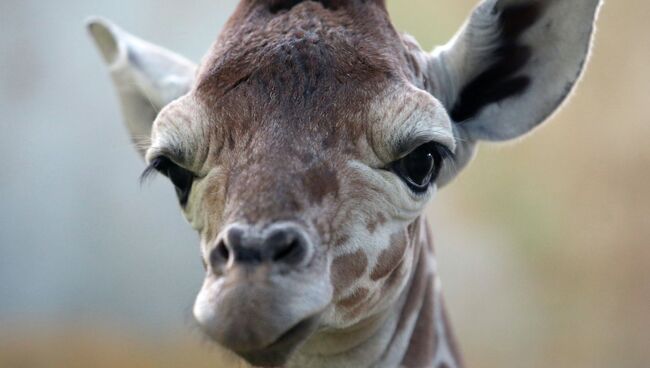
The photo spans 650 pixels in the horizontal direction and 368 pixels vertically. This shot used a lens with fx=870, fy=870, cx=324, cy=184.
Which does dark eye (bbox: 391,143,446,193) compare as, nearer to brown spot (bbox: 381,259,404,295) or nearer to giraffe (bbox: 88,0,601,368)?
giraffe (bbox: 88,0,601,368)

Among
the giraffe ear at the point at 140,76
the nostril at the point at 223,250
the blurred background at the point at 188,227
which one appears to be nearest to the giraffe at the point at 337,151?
the nostril at the point at 223,250

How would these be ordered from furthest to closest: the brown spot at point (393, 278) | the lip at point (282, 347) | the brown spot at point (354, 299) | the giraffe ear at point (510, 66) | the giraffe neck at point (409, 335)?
the giraffe ear at point (510, 66) < the giraffe neck at point (409, 335) < the brown spot at point (393, 278) < the brown spot at point (354, 299) < the lip at point (282, 347)

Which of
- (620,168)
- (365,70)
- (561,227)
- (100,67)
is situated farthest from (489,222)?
(365,70)

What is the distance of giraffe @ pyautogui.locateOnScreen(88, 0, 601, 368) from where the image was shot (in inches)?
88.2

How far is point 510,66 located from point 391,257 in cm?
96

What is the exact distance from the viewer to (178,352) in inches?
307

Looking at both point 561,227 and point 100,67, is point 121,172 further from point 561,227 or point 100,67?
A: point 561,227

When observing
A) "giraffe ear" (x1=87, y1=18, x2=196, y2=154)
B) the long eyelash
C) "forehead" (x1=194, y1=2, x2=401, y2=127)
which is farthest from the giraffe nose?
"giraffe ear" (x1=87, y1=18, x2=196, y2=154)

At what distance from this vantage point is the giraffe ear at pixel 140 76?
360cm

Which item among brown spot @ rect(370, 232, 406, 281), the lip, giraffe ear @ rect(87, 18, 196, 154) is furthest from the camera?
giraffe ear @ rect(87, 18, 196, 154)

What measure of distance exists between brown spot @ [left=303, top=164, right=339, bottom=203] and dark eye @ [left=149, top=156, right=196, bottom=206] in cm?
47

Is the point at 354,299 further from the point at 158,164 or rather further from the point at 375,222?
the point at 158,164

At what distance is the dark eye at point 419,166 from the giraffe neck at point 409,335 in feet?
0.79

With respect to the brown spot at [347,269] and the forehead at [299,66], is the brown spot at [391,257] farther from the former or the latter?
the forehead at [299,66]
